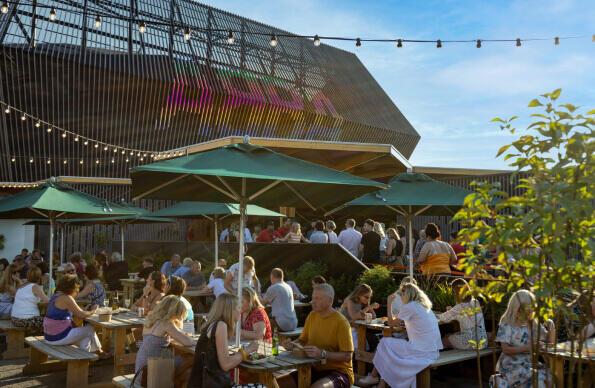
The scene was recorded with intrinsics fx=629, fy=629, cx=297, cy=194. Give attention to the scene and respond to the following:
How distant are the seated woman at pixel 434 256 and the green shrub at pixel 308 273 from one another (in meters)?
3.12

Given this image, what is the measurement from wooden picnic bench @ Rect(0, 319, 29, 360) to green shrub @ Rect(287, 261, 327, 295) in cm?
551

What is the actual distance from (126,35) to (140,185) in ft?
94.5

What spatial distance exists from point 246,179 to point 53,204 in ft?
18.5

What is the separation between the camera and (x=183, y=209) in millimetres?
12914

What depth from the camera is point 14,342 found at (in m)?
10.2

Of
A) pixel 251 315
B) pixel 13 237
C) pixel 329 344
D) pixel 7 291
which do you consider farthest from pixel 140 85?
pixel 329 344

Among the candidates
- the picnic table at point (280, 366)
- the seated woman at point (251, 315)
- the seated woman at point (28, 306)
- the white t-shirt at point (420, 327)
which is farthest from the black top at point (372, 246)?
the picnic table at point (280, 366)

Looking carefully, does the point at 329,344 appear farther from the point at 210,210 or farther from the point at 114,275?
the point at 114,275

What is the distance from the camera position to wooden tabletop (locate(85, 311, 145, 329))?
8430 mm

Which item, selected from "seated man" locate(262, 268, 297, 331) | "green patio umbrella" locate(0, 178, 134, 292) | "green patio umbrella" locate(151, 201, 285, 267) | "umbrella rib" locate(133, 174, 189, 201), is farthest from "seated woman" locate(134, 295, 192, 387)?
"green patio umbrella" locate(151, 201, 285, 267)

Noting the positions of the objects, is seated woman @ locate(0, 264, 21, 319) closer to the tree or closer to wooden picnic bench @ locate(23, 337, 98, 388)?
wooden picnic bench @ locate(23, 337, 98, 388)

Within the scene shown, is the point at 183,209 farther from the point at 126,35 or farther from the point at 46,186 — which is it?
the point at 126,35

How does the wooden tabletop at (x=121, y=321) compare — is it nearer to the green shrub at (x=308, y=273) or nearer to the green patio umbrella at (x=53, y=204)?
the green patio umbrella at (x=53, y=204)

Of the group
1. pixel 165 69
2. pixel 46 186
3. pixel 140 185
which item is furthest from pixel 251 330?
pixel 165 69
